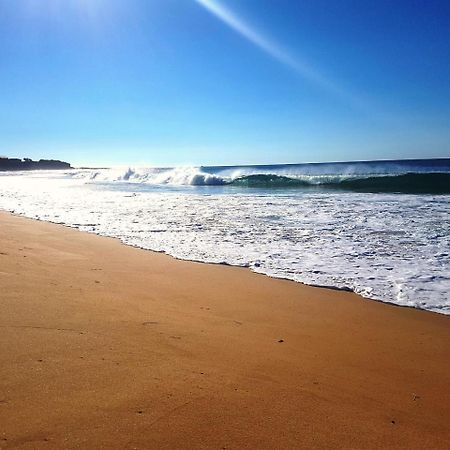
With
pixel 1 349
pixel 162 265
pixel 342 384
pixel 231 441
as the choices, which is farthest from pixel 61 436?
pixel 162 265

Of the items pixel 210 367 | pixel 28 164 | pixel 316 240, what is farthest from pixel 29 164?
pixel 210 367

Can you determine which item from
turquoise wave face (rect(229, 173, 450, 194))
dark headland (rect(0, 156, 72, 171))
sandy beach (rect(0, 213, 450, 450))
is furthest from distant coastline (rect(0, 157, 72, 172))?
sandy beach (rect(0, 213, 450, 450))

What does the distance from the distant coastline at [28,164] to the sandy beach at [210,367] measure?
9740cm

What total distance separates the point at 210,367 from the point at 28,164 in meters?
112

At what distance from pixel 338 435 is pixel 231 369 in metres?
0.74

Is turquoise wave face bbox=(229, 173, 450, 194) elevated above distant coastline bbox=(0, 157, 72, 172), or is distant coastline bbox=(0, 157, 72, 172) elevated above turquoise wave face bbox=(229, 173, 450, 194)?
distant coastline bbox=(0, 157, 72, 172)

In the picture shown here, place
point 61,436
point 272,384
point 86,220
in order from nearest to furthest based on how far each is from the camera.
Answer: point 61,436
point 272,384
point 86,220

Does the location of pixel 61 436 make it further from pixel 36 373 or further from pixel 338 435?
pixel 338 435

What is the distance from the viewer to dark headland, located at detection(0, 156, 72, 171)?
304 ft

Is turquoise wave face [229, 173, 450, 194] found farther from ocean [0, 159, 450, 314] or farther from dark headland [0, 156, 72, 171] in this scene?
dark headland [0, 156, 72, 171]

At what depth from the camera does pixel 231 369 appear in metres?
2.34

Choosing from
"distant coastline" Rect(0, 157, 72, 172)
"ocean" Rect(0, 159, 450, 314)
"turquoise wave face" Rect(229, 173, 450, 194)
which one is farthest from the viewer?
"distant coastline" Rect(0, 157, 72, 172)

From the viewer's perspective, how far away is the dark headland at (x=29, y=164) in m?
92.6

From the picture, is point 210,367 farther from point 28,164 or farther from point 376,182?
point 28,164
